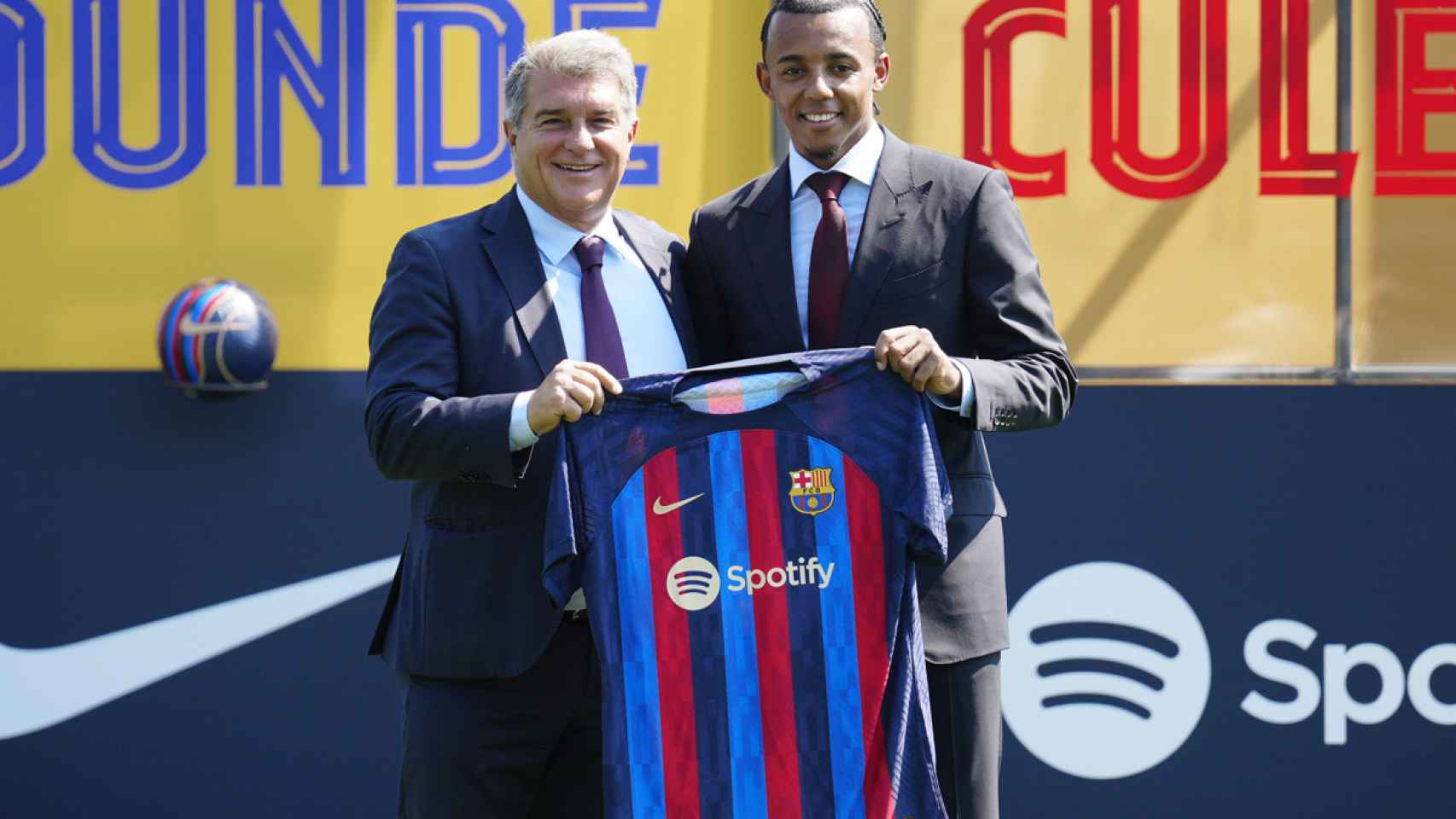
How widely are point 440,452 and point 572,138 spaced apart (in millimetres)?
606

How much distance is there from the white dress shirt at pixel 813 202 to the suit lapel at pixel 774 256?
13 mm

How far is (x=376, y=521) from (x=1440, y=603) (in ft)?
9.56

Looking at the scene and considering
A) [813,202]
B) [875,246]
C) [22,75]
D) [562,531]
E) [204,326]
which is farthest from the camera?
[22,75]

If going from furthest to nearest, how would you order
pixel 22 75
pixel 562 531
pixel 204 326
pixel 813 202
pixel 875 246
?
pixel 22 75 → pixel 204 326 → pixel 813 202 → pixel 875 246 → pixel 562 531

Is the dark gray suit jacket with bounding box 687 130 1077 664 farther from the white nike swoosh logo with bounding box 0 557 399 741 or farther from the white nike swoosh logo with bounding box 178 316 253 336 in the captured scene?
the white nike swoosh logo with bounding box 0 557 399 741

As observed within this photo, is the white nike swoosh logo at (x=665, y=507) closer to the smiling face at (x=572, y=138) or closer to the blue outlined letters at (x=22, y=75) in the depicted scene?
the smiling face at (x=572, y=138)

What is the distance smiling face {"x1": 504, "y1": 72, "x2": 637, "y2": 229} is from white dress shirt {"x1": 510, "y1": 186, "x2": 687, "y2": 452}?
50mm

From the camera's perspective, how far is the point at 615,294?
2646mm

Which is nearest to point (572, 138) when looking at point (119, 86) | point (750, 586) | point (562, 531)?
point (562, 531)

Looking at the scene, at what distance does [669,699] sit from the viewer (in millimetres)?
2387

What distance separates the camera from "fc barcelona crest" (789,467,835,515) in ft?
7.84

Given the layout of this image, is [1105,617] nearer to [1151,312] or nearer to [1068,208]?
[1151,312]

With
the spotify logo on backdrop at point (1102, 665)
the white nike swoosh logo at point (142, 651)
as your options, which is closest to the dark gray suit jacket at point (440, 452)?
the white nike swoosh logo at point (142, 651)

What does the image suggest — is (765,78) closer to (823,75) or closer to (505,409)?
(823,75)
